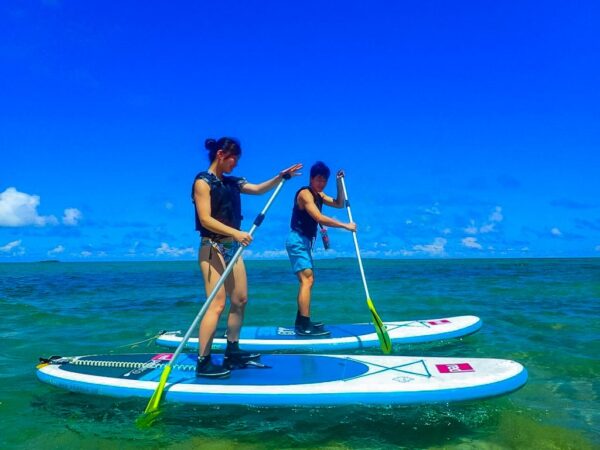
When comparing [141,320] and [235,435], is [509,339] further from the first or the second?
[141,320]

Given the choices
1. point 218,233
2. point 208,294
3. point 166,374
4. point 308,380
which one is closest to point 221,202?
point 218,233

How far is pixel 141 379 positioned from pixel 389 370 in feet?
8.68

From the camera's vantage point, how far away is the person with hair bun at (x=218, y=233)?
4.50 meters

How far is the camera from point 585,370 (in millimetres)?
6012

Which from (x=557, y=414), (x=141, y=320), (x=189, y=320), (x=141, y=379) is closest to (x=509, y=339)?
(x=557, y=414)

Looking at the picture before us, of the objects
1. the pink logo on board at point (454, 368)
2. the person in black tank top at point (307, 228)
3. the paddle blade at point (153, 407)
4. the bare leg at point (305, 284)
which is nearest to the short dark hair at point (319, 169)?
the person in black tank top at point (307, 228)

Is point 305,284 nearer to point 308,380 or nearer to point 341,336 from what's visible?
point 341,336

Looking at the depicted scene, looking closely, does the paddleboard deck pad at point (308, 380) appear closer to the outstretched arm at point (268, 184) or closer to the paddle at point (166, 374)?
the paddle at point (166, 374)

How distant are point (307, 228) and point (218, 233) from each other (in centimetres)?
282

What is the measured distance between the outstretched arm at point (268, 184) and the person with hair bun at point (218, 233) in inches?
10.9

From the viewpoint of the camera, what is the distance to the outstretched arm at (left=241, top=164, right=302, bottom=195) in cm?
530

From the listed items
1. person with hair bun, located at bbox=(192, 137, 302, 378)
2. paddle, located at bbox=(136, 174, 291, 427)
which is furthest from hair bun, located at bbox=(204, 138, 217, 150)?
paddle, located at bbox=(136, 174, 291, 427)

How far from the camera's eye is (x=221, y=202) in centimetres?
474

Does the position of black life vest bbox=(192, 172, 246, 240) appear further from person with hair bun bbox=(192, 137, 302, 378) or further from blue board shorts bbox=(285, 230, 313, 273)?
blue board shorts bbox=(285, 230, 313, 273)
